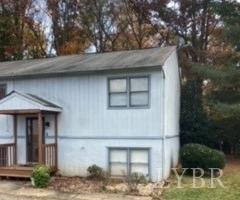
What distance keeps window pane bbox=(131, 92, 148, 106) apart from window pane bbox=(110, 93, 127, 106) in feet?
1.11

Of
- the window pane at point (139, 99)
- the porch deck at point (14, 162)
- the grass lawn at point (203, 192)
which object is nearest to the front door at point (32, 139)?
the porch deck at point (14, 162)

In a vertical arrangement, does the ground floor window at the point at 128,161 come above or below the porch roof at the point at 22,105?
below

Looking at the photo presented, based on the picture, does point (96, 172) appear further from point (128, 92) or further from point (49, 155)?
point (128, 92)

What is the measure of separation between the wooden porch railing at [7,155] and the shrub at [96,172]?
12.3 ft

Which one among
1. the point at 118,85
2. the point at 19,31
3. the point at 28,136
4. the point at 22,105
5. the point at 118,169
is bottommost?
the point at 118,169

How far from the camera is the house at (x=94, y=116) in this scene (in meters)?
15.6

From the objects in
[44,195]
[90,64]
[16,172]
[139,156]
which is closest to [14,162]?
[16,172]

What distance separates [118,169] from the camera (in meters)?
15.9

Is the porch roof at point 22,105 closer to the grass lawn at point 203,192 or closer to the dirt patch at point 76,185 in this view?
the dirt patch at point 76,185

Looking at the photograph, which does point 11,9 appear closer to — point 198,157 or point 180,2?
point 180,2

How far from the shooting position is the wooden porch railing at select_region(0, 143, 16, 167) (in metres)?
17.2

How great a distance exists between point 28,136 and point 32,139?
0.23m

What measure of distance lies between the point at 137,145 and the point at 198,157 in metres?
2.79

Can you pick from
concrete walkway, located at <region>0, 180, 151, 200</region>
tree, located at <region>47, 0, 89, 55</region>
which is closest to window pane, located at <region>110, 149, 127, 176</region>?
concrete walkway, located at <region>0, 180, 151, 200</region>
